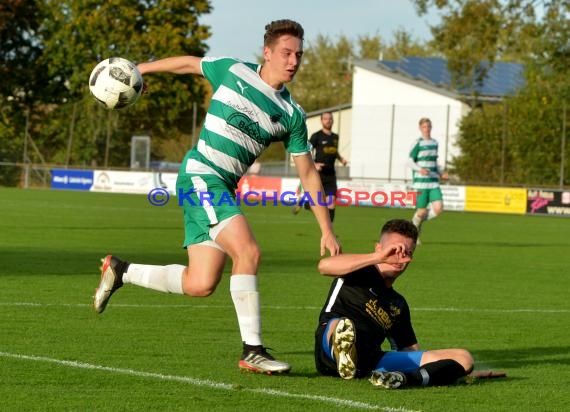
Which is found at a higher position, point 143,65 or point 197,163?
point 143,65

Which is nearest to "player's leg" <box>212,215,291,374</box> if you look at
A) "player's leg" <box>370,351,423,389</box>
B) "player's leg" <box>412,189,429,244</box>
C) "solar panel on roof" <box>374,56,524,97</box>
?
"player's leg" <box>370,351,423,389</box>

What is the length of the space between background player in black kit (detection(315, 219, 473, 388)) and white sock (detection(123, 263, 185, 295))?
1078 mm

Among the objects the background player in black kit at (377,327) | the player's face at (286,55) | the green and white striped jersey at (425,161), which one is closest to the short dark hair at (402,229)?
the background player in black kit at (377,327)

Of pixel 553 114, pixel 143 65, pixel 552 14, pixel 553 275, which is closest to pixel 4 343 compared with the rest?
pixel 143 65

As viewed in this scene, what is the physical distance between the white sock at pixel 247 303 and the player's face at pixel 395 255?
79cm

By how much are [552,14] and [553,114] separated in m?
7.09

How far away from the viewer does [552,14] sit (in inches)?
1875

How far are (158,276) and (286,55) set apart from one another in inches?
65.5

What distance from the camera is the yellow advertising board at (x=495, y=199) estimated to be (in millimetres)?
39844

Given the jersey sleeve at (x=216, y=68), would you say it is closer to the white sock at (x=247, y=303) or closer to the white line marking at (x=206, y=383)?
the white sock at (x=247, y=303)

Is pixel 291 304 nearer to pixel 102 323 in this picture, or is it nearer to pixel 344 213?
pixel 102 323

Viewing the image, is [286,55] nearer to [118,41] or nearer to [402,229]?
[402,229]

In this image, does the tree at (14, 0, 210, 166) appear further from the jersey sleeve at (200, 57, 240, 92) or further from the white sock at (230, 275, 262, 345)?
the white sock at (230, 275, 262, 345)

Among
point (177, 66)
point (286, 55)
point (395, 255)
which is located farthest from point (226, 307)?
point (395, 255)
